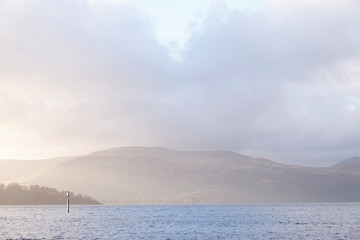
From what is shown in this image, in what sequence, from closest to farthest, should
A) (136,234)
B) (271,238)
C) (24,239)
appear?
(24,239) → (271,238) → (136,234)

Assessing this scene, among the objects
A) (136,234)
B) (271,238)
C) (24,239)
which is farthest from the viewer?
(136,234)

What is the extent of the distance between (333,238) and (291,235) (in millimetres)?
9588

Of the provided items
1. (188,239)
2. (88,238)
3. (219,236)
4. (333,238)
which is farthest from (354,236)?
(88,238)

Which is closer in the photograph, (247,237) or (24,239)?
(24,239)

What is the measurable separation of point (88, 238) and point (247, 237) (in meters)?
34.0

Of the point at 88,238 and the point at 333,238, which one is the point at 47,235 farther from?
the point at 333,238

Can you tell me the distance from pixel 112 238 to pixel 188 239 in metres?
16.0

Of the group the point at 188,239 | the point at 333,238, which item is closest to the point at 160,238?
the point at 188,239

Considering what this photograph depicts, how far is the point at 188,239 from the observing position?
363 feet

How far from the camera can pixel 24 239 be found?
104750 millimetres

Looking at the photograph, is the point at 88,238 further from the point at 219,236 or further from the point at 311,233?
the point at 311,233

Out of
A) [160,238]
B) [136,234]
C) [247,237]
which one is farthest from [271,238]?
[136,234]

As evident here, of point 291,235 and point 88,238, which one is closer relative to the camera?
point 88,238

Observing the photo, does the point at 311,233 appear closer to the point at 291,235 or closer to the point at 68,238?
the point at 291,235
